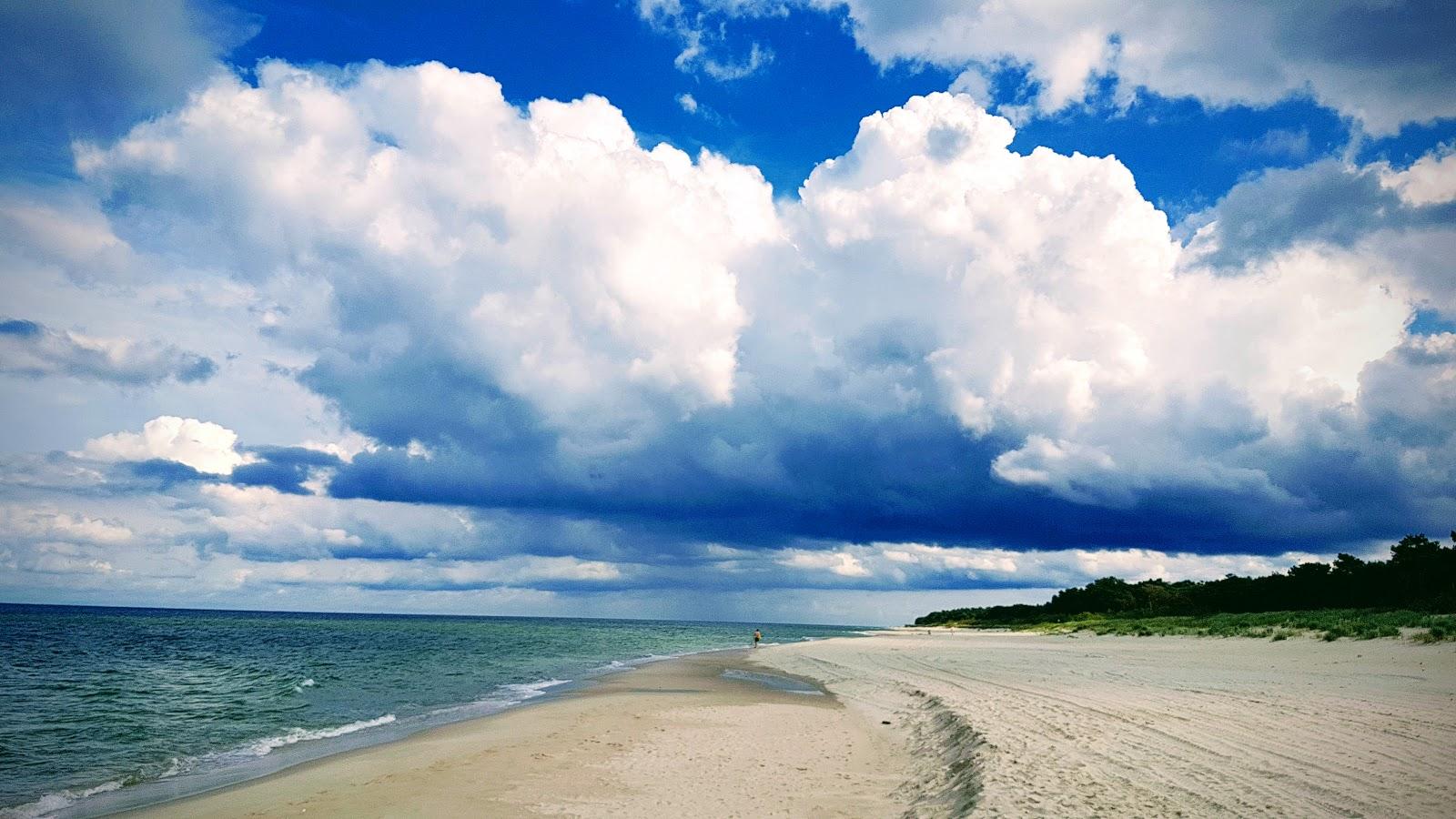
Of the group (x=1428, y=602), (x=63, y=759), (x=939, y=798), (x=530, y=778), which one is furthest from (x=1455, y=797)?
(x=1428, y=602)

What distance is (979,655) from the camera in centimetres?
4425

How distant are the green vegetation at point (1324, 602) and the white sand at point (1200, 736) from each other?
37.4 feet

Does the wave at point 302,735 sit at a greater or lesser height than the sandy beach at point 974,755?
lesser

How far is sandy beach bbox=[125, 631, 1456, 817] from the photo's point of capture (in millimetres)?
11008

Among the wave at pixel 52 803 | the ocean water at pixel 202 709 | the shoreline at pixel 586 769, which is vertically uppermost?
the shoreline at pixel 586 769

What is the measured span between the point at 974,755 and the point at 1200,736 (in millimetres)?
4198

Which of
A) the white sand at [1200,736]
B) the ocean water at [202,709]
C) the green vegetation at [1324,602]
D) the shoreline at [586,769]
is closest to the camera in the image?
the white sand at [1200,736]

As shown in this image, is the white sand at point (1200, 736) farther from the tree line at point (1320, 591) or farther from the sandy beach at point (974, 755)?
the tree line at point (1320, 591)

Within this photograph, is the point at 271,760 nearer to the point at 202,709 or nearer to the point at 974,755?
the point at 202,709

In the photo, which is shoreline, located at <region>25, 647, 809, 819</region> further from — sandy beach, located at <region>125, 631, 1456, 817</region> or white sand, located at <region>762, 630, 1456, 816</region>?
white sand, located at <region>762, 630, 1456, 816</region>

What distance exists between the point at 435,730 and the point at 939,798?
17.9 meters

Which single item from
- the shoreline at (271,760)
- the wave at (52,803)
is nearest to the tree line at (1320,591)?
the shoreline at (271,760)

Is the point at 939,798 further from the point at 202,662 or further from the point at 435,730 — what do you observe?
the point at 202,662

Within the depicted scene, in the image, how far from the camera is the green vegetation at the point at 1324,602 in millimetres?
39344
